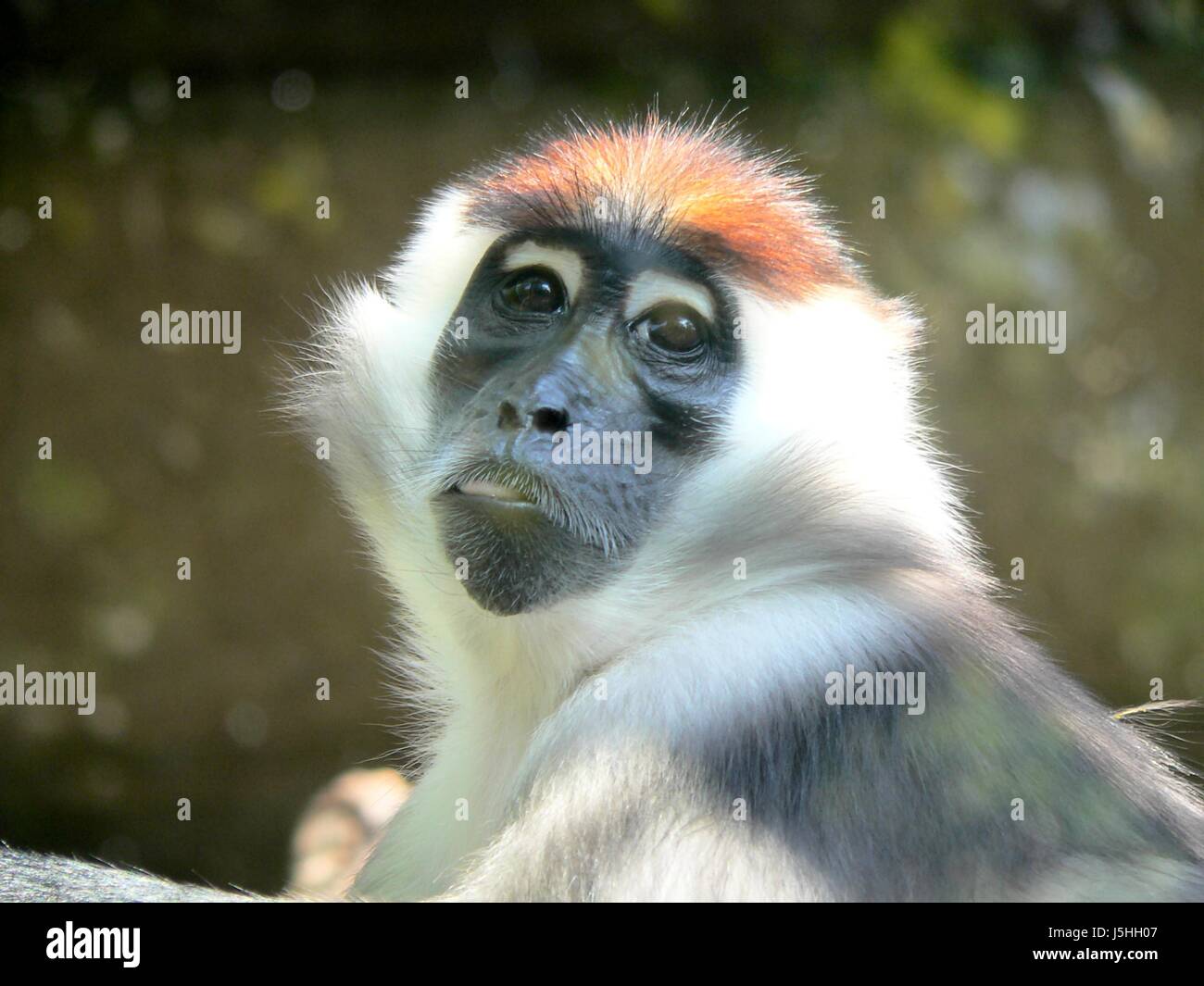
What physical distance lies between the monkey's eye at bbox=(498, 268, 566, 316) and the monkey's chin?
1.71 feet

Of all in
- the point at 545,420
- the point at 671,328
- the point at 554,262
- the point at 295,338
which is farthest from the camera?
the point at 295,338

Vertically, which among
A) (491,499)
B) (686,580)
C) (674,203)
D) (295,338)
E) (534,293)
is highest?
(295,338)

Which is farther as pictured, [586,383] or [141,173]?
[141,173]

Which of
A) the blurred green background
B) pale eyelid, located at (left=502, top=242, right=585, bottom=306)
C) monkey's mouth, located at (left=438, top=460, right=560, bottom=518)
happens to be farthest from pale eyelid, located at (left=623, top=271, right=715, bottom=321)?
the blurred green background

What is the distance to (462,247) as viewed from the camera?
344 cm

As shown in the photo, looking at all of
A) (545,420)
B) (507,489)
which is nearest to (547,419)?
(545,420)

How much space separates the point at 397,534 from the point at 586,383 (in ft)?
2.19

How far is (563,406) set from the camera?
2.83 m

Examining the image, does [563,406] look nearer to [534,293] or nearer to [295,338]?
[534,293]

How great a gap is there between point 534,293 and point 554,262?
89mm
